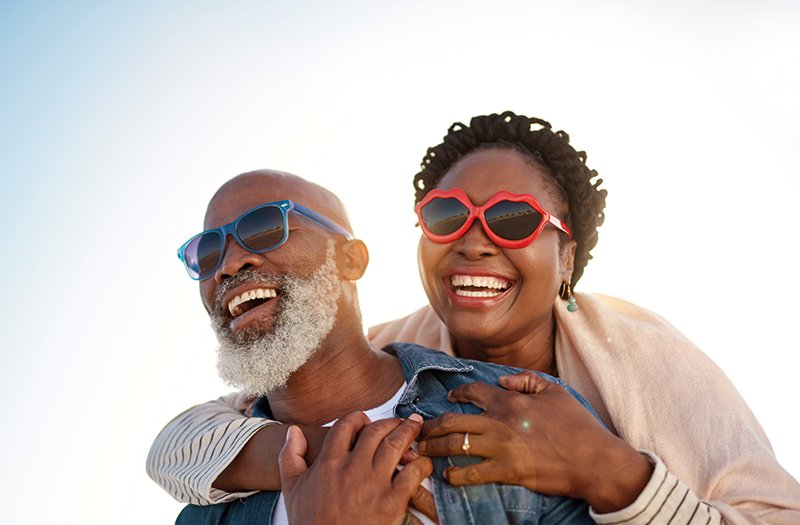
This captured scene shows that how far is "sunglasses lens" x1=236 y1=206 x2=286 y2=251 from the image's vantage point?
127 inches

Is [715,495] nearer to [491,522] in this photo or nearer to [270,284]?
[491,522]

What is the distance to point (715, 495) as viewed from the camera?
8.67ft

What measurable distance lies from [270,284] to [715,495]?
8.11ft

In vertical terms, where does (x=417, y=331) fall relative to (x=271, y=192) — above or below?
below

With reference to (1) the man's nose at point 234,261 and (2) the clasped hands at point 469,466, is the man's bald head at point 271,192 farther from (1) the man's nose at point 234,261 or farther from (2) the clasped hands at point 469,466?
(2) the clasped hands at point 469,466

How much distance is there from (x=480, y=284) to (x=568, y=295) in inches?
37.6

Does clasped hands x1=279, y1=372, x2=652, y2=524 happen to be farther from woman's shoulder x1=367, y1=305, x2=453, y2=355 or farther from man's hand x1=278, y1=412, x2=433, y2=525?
woman's shoulder x1=367, y1=305, x2=453, y2=355

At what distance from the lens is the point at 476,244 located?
3.26m

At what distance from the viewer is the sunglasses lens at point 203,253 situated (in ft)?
10.9

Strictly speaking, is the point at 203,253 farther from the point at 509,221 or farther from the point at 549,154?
the point at 549,154

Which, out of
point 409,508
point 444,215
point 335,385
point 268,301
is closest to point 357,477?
point 409,508

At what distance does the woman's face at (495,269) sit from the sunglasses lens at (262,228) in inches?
36.9

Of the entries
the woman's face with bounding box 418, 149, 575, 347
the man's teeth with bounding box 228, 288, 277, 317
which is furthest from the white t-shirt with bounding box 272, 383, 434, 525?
the man's teeth with bounding box 228, 288, 277, 317

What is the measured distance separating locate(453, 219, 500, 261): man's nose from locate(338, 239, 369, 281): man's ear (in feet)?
2.20
